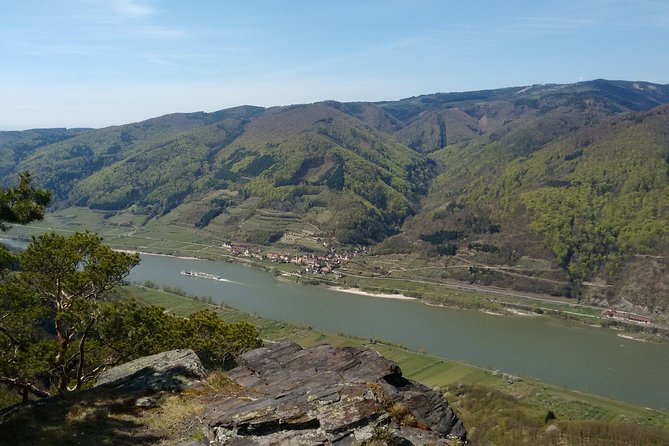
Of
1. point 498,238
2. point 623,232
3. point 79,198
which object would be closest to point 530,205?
point 498,238

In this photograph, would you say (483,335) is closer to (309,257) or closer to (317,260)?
(317,260)

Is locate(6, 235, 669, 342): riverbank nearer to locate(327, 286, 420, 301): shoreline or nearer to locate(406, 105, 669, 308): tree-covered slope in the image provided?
locate(327, 286, 420, 301): shoreline

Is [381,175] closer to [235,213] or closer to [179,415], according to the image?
[235,213]

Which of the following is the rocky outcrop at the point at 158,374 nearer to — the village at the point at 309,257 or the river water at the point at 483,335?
the river water at the point at 483,335

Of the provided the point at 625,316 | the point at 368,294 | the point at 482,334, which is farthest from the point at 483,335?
the point at 368,294

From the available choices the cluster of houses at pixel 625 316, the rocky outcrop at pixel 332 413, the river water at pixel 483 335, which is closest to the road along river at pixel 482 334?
the river water at pixel 483 335

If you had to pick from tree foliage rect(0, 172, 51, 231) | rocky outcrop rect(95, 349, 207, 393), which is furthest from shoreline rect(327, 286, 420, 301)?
tree foliage rect(0, 172, 51, 231)
